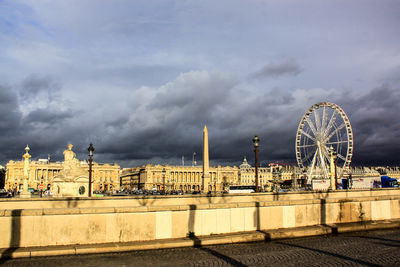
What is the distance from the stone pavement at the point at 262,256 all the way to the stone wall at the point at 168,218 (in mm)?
837

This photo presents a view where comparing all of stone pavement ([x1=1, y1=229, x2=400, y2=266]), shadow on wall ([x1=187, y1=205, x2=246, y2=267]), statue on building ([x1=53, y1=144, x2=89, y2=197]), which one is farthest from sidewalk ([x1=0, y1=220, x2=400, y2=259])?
statue on building ([x1=53, y1=144, x2=89, y2=197])

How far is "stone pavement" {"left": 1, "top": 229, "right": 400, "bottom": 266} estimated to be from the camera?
964 cm

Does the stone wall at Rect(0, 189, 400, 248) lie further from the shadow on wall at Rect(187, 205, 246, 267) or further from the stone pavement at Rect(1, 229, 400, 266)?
the stone pavement at Rect(1, 229, 400, 266)

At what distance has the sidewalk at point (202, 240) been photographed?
10.4 meters

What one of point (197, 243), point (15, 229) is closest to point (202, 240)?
point (197, 243)

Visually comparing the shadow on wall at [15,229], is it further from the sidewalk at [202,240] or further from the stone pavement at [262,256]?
the stone pavement at [262,256]

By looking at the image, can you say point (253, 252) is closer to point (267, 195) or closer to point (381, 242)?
point (381, 242)

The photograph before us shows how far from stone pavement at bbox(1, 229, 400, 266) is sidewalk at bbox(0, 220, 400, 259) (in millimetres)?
198

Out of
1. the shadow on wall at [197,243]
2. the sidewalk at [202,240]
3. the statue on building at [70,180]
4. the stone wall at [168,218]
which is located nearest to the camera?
the shadow on wall at [197,243]

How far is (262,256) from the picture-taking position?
34.3ft

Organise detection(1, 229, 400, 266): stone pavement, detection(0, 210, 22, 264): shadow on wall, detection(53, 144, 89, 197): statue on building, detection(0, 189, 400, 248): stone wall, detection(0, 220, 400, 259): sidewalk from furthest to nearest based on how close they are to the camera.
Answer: detection(53, 144, 89, 197): statue on building < detection(0, 189, 400, 248): stone wall < detection(0, 210, 22, 264): shadow on wall < detection(0, 220, 400, 259): sidewalk < detection(1, 229, 400, 266): stone pavement

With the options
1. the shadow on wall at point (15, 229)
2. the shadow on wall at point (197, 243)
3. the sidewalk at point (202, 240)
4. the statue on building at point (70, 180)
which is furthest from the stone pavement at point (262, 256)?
the statue on building at point (70, 180)

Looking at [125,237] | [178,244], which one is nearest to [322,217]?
[178,244]

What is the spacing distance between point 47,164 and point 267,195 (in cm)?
17647
